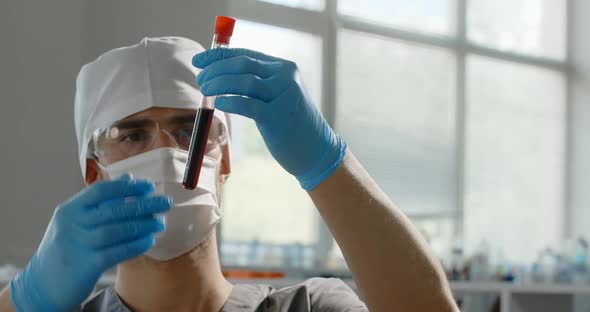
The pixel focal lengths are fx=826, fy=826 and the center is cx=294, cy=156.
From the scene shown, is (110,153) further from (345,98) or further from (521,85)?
(521,85)

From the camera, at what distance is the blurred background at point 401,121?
3385 millimetres

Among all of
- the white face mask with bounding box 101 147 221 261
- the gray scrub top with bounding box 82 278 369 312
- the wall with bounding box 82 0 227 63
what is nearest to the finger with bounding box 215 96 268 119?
the white face mask with bounding box 101 147 221 261

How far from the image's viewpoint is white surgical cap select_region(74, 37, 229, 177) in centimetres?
133

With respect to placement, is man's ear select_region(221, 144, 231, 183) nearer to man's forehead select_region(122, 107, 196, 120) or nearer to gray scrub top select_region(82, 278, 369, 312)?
man's forehead select_region(122, 107, 196, 120)

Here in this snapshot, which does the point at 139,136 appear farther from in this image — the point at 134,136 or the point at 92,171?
the point at 92,171

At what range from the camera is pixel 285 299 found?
1357 mm

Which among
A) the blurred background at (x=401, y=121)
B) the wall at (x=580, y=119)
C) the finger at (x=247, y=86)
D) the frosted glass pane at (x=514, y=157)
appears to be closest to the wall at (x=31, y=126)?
the blurred background at (x=401, y=121)

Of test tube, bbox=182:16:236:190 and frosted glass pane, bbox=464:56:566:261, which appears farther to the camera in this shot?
frosted glass pane, bbox=464:56:566:261

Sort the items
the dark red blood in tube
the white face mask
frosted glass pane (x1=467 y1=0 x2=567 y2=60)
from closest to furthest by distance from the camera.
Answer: the dark red blood in tube
the white face mask
frosted glass pane (x1=467 y1=0 x2=567 y2=60)

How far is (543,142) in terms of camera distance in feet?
19.0

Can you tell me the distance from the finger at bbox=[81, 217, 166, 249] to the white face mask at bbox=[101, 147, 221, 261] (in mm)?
321

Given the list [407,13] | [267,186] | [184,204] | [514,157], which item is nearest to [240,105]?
[184,204]

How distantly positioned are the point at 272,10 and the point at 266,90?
11.8 feet

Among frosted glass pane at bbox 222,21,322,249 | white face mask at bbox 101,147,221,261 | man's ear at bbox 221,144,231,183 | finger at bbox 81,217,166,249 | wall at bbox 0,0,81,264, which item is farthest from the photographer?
frosted glass pane at bbox 222,21,322,249
